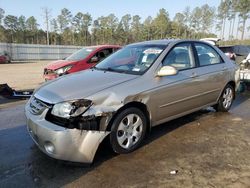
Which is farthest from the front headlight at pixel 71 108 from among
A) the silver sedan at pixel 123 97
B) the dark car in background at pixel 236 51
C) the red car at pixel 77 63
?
the dark car in background at pixel 236 51

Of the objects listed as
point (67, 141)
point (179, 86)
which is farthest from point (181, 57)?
point (67, 141)

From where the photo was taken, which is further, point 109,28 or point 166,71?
point 109,28

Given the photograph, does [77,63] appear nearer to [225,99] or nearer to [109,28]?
[225,99]

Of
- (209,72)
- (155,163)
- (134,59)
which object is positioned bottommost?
(155,163)

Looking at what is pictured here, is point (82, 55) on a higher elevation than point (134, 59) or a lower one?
lower

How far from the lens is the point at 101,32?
68250mm

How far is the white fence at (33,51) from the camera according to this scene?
38006mm

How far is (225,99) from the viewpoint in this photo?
19.8 feet

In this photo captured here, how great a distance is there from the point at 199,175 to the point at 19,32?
Answer: 71.6 metres

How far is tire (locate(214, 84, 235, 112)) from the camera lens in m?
5.95

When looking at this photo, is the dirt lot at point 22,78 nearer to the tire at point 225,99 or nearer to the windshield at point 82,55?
the windshield at point 82,55

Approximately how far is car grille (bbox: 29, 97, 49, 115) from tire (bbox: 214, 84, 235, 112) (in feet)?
12.9

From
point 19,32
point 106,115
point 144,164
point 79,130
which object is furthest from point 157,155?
point 19,32

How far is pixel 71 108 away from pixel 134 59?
68.1 inches
